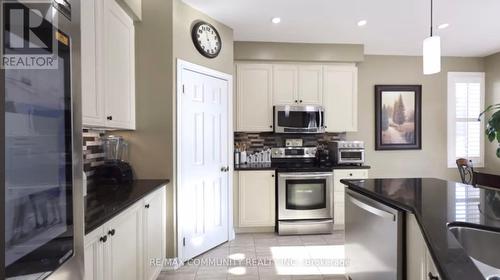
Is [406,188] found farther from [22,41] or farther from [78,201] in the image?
[22,41]

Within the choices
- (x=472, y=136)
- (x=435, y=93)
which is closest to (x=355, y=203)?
(x=435, y=93)

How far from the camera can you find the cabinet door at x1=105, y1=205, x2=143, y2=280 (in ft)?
5.15

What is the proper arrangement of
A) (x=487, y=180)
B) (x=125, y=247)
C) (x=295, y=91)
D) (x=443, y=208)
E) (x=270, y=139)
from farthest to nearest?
(x=270, y=139), (x=295, y=91), (x=487, y=180), (x=125, y=247), (x=443, y=208)

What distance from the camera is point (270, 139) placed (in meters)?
4.28

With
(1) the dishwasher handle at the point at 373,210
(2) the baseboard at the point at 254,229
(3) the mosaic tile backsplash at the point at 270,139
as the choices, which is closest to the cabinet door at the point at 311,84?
(3) the mosaic tile backsplash at the point at 270,139

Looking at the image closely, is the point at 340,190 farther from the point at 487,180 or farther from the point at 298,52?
the point at 298,52

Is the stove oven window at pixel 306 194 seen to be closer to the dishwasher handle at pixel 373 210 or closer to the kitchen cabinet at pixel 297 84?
the kitchen cabinet at pixel 297 84

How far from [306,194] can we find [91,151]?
251 centimetres

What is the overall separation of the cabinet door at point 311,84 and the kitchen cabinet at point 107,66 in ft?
7.54

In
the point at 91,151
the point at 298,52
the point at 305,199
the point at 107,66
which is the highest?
the point at 298,52

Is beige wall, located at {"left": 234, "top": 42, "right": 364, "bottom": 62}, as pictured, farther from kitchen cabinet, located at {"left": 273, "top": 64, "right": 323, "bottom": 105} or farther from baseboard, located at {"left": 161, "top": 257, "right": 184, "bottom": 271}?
baseboard, located at {"left": 161, "top": 257, "right": 184, "bottom": 271}

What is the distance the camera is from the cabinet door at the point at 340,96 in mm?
4098

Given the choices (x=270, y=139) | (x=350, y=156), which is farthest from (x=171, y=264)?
(x=350, y=156)

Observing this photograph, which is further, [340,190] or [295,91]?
[295,91]
